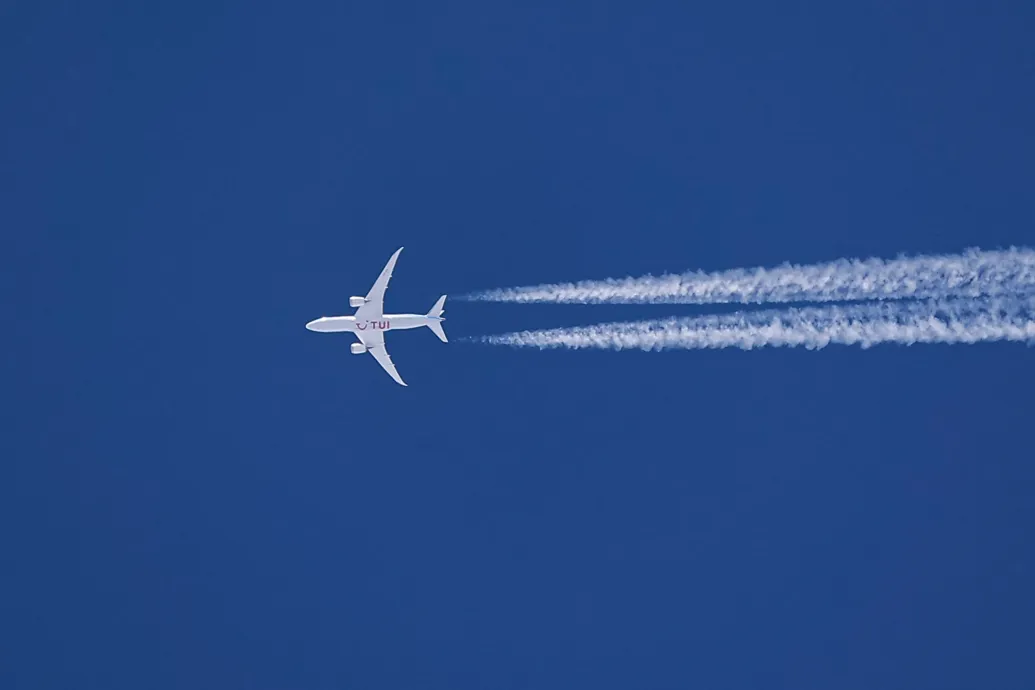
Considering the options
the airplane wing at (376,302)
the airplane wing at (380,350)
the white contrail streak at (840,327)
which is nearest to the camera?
the white contrail streak at (840,327)

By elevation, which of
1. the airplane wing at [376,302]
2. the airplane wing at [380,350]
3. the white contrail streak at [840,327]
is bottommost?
the white contrail streak at [840,327]

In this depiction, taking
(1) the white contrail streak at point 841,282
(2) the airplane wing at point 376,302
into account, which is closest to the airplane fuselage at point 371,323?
(2) the airplane wing at point 376,302

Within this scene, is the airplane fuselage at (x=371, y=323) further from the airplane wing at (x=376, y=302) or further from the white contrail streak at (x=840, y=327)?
the white contrail streak at (x=840, y=327)

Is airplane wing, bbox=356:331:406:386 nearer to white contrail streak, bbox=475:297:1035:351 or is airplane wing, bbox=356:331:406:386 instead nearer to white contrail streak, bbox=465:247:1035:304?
white contrail streak, bbox=465:247:1035:304

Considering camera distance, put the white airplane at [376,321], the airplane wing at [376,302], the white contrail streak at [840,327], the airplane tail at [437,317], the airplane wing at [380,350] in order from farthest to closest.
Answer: the airplane wing at [380,350]
the airplane wing at [376,302]
the white airplane at [376,321]
the airplane tail at [437,317]
the white contrail streak at [840,327]

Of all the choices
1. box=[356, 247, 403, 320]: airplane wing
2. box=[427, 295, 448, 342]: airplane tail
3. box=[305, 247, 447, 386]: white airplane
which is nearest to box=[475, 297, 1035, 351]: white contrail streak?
box=[427, 295, 448, 342]: airplane tail

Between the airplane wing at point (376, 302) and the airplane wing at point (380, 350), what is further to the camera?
the airplane wing at point (380, 350)
